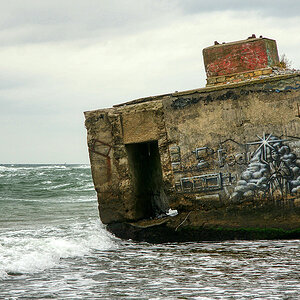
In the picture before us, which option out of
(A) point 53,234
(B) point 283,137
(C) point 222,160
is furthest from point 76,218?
(B) point 283,137

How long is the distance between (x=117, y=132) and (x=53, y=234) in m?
2.16

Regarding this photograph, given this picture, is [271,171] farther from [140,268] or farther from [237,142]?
[140,268]

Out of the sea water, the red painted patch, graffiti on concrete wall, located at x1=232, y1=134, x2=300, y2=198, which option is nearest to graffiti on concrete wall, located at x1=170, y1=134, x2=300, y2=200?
graffiti on concrete wall, located at x1=232, y1=134, x2=300, y2=198

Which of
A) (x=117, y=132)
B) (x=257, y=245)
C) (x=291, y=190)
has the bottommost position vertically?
(x=257, y=245)

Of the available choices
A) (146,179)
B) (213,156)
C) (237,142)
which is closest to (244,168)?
(237,142)

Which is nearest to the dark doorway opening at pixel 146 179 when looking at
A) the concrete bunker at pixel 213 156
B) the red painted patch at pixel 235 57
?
the concrete bunker at pixel 213 156

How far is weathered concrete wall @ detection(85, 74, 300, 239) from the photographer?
308 inches

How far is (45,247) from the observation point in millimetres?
7547

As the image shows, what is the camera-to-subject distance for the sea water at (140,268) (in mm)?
4953

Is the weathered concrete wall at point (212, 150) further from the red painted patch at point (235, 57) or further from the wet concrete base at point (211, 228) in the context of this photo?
the red painted patch at point (235, 57)

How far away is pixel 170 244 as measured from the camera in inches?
325

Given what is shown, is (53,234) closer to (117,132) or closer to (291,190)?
(117,132)

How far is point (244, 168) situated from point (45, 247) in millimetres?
3033

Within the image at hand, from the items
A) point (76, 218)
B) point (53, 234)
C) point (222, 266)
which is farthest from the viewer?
point (76, 218)
